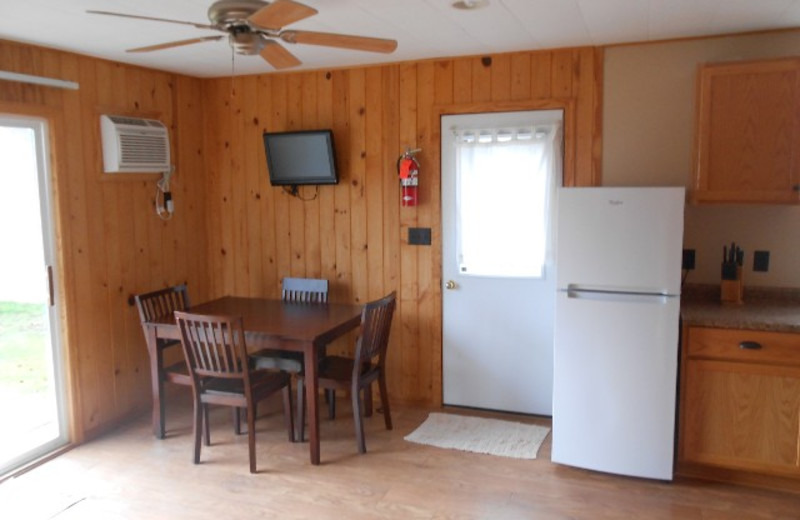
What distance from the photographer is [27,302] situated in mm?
3539

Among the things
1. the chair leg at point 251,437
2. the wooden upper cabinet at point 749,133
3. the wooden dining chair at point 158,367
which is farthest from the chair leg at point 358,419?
the wooden upper cabinet at point 749,133

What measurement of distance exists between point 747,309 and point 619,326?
711 millimetres

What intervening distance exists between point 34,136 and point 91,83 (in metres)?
0.51

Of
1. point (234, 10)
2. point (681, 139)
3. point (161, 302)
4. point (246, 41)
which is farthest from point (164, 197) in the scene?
point (681, 139)

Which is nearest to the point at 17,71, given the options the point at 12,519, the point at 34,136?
the point at 34,136

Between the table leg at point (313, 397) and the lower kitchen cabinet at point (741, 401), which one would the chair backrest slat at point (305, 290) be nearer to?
the table leg at point (313, 397)

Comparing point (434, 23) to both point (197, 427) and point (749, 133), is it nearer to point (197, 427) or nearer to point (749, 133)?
point (749, 133)

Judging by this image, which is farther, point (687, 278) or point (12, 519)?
point (687, 278)

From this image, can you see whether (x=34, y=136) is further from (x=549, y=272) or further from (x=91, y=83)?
(x=549, y=272)

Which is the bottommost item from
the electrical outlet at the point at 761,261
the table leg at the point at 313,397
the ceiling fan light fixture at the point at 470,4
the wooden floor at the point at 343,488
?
the wooden floor at the point at 343,488

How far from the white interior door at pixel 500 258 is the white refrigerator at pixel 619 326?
2.28 feet

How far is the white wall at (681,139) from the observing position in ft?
11.2

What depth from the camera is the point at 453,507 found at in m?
2.97

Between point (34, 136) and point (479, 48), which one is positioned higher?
point (479, 48)
